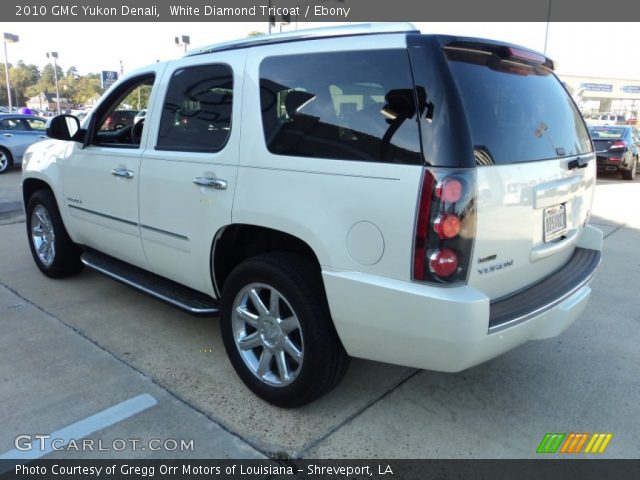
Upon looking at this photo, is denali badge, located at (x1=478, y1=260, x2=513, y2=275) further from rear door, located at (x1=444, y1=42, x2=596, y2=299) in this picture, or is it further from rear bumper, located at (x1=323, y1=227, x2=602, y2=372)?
rear bumper, located at (x1=323, y1=227, x2=602, y2=372)

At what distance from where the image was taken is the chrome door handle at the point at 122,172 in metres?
3.62

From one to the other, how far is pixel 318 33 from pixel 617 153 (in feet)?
44.0

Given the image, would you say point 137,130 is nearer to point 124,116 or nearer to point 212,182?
point 124,116

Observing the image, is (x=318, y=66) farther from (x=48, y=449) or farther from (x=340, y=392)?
(x=48, y=449)

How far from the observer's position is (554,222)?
2.74m

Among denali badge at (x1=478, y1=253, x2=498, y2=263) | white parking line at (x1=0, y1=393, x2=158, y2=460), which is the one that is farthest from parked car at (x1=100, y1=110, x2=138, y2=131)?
denali badge at (x1=478, y1=253, x2=498, y2=263)

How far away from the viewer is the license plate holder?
2.66m

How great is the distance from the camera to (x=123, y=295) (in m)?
4.64

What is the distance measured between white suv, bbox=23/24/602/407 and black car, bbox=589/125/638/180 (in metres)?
12.0

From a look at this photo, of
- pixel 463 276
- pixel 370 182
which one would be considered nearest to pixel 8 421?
pixel 370 182

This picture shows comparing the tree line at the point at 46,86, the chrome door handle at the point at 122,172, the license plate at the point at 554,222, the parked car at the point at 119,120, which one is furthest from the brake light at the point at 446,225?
the tree line at the point at 46,86

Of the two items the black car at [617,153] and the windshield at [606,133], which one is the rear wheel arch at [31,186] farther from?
the windshield at [606,133]

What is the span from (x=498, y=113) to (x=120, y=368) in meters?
2.75
